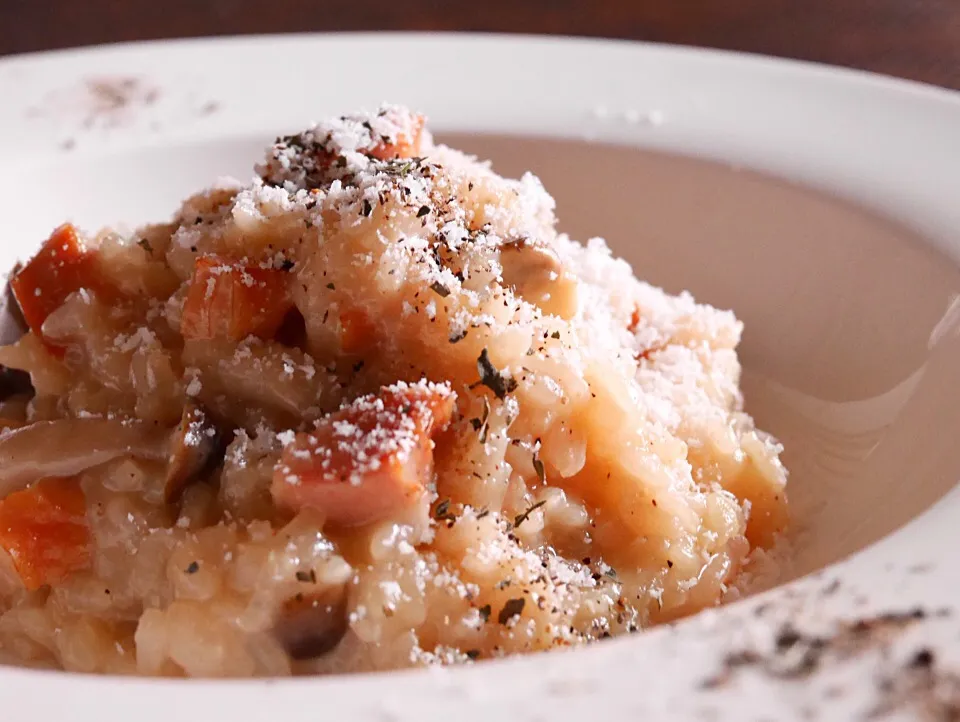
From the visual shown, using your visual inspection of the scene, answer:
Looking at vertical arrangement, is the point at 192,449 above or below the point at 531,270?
below

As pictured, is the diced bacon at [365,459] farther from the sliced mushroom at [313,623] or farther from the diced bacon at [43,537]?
→ the diced bacon at [43,537]

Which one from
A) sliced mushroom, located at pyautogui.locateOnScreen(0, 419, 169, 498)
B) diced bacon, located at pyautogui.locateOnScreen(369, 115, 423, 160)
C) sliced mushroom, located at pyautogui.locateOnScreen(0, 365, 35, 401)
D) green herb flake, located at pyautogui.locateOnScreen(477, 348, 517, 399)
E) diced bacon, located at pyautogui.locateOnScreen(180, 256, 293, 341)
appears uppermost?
diced bacon, located at pyautogui.locateOnScreen(369, 115, 423, 160)

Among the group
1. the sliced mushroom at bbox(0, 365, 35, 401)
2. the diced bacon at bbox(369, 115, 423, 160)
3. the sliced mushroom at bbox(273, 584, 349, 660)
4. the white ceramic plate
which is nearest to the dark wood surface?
the white ceramic plate

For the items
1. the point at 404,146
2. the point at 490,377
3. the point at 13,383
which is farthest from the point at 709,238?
the point at 13,383

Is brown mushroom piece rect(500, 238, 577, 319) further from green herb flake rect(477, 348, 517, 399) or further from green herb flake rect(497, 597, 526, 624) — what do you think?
green herb flake rect(497, 597, 526, 624)

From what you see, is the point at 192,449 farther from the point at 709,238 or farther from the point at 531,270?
the point at 709,238

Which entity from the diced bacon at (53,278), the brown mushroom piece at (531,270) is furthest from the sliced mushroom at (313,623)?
the diced bacon at (53,278)
